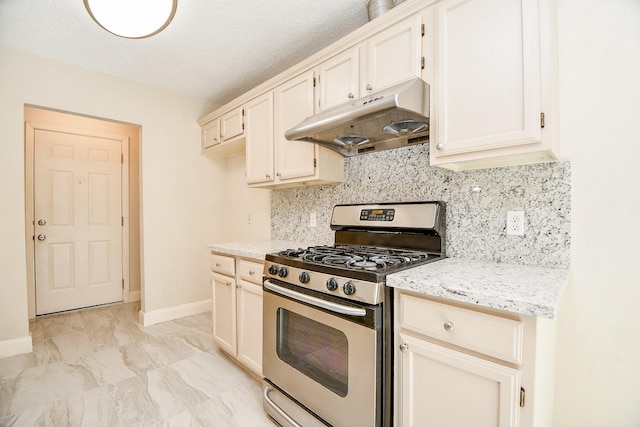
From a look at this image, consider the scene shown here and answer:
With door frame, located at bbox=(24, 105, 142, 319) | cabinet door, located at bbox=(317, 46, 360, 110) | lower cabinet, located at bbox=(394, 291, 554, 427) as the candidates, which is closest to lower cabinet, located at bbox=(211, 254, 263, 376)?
lower cabinet, located at bbox=(394, 291, 554, 427)

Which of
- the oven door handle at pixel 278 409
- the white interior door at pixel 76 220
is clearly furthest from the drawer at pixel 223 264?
the white interior door at pixel 76 220

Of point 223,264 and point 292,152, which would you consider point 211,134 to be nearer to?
point 292,152

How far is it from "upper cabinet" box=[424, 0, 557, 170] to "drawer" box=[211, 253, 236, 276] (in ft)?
4.99

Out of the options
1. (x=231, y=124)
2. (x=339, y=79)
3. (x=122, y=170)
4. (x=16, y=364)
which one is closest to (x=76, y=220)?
→ (x=122, y=170)

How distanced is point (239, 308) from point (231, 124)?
68.5 inches

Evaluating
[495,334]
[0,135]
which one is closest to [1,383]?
[0,135]

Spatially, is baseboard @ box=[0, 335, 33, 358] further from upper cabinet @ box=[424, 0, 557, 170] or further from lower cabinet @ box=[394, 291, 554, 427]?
upper cabinet @ box=[424, 0, 557, 170]

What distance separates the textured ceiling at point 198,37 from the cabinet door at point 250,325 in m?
1.77

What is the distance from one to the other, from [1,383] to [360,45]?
318 cm

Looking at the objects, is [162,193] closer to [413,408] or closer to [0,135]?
[0,135]

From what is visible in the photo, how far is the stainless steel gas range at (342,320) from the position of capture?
1.21 meters

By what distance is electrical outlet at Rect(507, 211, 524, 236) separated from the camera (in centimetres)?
144

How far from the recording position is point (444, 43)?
139cm

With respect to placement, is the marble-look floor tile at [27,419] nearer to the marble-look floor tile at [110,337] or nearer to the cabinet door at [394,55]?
the marble-look floor tile at [110,337]
